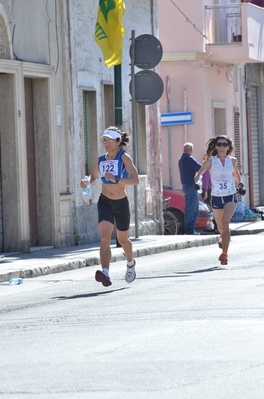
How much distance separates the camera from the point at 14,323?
36.8ft

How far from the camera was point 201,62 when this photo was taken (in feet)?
106

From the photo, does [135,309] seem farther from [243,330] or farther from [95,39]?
[95,39]

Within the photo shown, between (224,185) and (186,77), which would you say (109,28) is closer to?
(224,185)

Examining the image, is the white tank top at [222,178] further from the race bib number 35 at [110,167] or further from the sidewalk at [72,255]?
the race bib number 35 at [110,167]

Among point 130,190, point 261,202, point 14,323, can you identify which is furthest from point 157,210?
point 14,323

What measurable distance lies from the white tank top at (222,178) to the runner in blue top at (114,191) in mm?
3329

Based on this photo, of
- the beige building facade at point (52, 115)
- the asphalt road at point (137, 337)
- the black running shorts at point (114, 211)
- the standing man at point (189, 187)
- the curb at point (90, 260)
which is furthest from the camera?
the standing man at point (189, 187)

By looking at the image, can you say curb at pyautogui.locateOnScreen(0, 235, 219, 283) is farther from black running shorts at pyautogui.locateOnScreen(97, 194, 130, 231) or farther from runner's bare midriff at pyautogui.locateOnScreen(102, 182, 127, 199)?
runner's bare midriff at pyautogui.locateOnScreen(102, 182, 127, 199)

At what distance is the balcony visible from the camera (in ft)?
108

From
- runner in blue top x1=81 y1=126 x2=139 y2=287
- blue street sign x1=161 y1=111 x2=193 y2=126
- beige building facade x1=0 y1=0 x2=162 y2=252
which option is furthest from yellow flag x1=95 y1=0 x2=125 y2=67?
blue street sign x1=161 y1=111 x2=193 y2=126

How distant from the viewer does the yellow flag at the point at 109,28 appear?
2194 centimetres

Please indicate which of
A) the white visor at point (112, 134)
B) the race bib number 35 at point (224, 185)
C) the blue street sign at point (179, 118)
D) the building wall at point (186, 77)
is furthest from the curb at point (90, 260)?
the building wall at point (186, 77)

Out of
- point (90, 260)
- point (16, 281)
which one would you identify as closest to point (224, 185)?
point (90, 260)

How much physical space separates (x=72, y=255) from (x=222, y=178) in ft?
8.99
